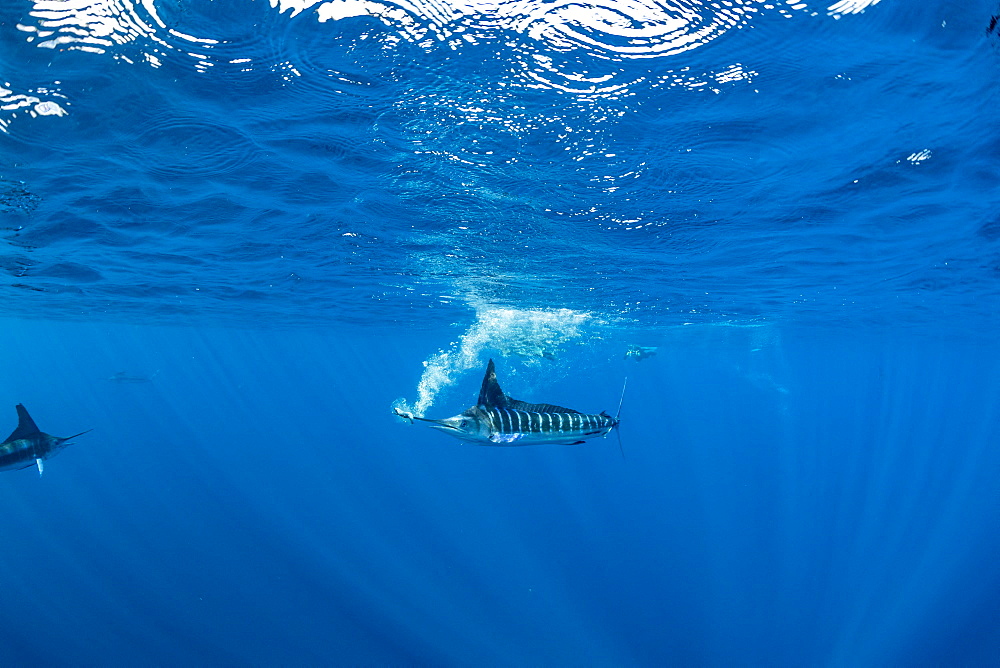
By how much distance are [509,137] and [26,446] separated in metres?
9.67

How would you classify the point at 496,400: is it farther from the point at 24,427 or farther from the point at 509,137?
Result: the point at 24,427

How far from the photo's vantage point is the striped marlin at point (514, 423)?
4.86m

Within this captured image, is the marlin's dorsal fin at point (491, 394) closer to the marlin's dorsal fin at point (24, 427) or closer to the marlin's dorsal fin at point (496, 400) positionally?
the marlin's dorsal fin at point (496, 400)

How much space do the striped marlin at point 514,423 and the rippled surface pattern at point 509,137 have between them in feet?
15.8

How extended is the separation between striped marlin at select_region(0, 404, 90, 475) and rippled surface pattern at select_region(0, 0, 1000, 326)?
5.33m

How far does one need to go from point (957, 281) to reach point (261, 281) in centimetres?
2870

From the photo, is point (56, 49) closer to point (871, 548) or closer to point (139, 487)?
point (871, 548)

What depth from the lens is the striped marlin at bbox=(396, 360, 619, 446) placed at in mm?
4863

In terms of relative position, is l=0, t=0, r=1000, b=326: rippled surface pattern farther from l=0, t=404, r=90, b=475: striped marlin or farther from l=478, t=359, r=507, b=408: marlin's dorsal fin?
l=0, t=404, r=90, b=475: striped marlin

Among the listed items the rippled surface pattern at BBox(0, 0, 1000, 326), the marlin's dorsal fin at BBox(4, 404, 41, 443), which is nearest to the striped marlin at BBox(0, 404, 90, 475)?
the marlin's dorsal fin at BBox(4, 404, 41, 443)

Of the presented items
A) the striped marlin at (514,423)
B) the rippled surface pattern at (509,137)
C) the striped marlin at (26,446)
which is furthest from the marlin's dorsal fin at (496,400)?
the striped marlin at (26,446)

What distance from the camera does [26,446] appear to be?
8922mm

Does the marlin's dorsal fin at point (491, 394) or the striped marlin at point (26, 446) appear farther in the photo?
the striped marlin at point (26, 446)

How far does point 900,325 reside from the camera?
34.2 meters
